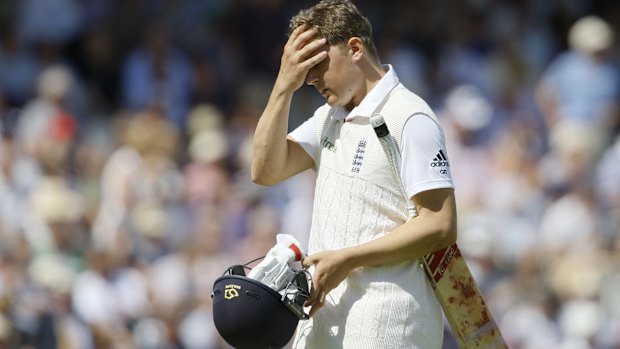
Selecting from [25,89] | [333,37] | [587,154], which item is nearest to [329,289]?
[333,37]

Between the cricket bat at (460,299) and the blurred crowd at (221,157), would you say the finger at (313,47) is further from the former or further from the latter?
the blurred crowd at (221,157)

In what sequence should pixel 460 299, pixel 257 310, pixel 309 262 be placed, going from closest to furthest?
pixel 257 310 → pixel 309 262 → pixel 460 299

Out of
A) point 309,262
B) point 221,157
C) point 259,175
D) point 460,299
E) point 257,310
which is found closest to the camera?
point 257,310

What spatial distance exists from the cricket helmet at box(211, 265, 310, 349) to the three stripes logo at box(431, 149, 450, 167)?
0.63 meters

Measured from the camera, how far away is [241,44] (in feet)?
43.2

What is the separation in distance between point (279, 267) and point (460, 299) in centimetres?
70

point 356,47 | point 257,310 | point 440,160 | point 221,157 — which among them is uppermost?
point 356,47

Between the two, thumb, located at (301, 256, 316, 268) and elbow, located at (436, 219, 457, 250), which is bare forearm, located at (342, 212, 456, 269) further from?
thumb, located at (301, 256, 316, 268)

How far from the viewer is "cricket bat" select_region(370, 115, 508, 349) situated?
15.7 ft

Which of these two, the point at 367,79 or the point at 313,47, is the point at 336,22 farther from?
the point at 367,79

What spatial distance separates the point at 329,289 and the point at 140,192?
20.1ft

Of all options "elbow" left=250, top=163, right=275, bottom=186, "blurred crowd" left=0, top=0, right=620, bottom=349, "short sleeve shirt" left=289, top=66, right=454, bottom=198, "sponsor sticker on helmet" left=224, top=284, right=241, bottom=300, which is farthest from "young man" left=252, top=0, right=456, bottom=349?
"blurred crowd" left=0, top=0, right=620, bottom=349

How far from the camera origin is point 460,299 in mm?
4840

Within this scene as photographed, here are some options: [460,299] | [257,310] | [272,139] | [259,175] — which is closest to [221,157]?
[259,175]
